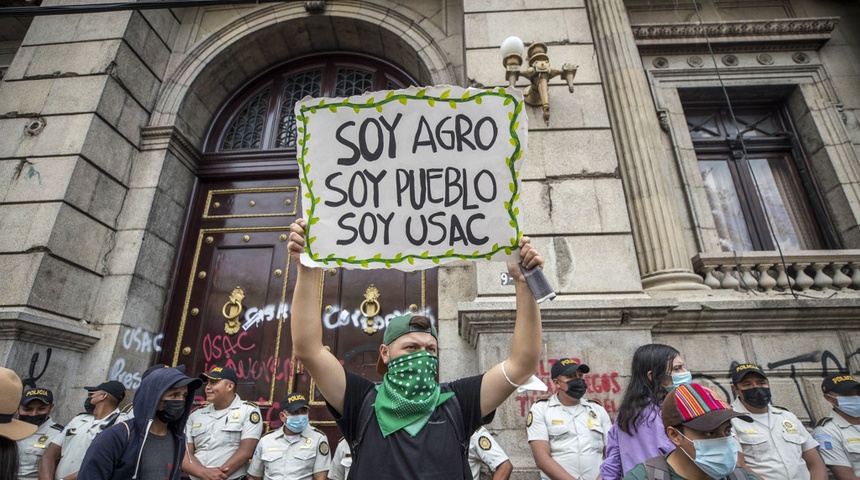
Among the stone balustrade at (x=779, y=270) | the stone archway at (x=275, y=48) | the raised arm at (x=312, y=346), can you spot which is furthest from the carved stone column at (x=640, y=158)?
the raised arm at (x=312, y=346)

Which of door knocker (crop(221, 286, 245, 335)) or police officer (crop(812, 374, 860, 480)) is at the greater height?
door knocker (crop(221, 286, 245, 335))

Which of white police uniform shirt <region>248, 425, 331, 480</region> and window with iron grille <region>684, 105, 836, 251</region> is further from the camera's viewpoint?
window with iron grille <region>684, 105, 836, 251</region>

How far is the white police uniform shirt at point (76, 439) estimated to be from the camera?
427cm

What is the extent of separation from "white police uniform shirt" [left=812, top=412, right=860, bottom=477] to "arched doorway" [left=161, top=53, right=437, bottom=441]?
4.05 metres

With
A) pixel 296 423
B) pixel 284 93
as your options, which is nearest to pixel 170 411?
pixel 296 423

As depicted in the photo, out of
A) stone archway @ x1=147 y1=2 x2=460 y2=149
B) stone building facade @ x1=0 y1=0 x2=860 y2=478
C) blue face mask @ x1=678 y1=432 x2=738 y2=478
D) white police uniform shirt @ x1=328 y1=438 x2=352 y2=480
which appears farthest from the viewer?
stone archway @ x1=147 y1=2 x2=460 y2=149

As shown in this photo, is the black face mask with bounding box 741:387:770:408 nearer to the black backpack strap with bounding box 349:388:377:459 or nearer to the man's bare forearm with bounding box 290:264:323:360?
the black backpack strap with bounding box 349:388:377:459

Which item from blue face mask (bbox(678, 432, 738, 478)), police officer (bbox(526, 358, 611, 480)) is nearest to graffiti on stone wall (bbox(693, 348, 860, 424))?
police officer (bbox(526, 358, 611, 480))

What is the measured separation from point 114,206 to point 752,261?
836 cm

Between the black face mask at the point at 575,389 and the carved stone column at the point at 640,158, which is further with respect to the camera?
the carved stone column at the point at 640,158

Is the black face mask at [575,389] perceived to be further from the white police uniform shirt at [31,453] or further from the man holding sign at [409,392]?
the white police uniform shirt at [31,453]

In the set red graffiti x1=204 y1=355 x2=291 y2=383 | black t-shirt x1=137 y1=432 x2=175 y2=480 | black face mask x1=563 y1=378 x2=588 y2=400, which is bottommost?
black t-shirt x1=137 y1=432 x2=175 y2=480

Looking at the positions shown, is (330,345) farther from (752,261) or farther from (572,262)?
(752,261)

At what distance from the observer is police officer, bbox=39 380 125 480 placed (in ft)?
14.0
